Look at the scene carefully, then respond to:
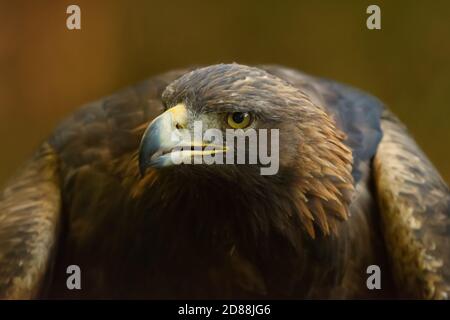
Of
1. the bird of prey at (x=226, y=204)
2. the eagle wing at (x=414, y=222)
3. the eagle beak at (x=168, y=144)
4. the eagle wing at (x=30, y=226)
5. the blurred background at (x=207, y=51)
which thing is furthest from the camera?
the blurred background at (x=207, y=51)

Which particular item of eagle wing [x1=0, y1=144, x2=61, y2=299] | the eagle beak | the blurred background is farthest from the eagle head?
the blurred background

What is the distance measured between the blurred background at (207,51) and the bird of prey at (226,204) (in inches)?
66.0

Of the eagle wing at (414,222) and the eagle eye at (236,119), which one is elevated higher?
the eagle eye at (236,119)

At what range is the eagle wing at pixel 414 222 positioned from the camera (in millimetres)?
4168

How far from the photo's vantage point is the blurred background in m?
6.25

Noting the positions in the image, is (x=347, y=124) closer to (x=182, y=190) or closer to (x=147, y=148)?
(x=182, y=190)

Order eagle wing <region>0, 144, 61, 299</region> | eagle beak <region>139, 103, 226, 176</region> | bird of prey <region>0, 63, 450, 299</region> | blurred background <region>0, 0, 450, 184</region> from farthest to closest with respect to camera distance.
A: blurred background <region>0, 0, 450, 184</region> < eagle wing <region>0, 144, 61, 299</region> < bird of prey <region>0, 63, 450, 299</region> < eagle beak <region>139, 103, 226, 176</region>

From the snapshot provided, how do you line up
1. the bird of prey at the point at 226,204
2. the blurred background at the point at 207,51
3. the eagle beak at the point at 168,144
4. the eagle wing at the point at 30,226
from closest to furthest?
the eagle beak at the point at 168,144
the bird of prey at the point at 226,204
the eagle wing at the point at 30,226
the blurred background at the point at 207,51

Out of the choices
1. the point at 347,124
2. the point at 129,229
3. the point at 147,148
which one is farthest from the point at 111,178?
the point at 347,124

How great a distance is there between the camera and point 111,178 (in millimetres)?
4137

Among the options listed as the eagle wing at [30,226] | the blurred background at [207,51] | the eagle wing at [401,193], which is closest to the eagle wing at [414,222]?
the eagle wing at [401,193]

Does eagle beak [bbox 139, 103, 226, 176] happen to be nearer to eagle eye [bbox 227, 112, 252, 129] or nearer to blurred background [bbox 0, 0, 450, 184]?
eagle eye [bbox 227, 112, 252, 129]

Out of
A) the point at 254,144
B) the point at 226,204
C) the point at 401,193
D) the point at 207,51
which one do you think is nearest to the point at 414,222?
the point at 401,193

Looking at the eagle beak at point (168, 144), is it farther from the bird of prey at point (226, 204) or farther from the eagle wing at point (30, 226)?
the eagle wing at point (30, 226)
